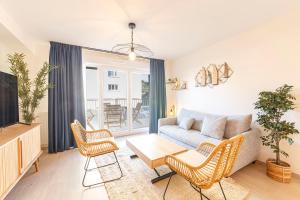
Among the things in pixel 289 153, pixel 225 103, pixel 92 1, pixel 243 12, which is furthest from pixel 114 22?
pixel 289 153

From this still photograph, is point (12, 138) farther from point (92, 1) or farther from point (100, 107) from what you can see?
point (100, 107)

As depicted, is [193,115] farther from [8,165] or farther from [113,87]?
[8,165]

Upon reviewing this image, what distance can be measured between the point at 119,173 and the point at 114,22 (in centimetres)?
242

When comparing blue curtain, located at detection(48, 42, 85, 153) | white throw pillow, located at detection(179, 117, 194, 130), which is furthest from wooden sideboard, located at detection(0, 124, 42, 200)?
white throw pillow, located at detection(179, 117, 194, 130)

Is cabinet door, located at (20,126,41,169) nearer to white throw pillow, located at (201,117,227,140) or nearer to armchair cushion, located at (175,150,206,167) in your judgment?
armchair cushion, located at (175,150,206,167)

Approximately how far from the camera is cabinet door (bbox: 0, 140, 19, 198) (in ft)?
4.87

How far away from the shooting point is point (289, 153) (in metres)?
2.24

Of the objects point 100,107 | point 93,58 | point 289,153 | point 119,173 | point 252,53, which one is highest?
point 93,58

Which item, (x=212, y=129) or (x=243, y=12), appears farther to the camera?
(x=212, y=129)

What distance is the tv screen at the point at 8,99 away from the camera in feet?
6.41

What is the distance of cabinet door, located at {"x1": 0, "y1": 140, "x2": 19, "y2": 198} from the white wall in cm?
356

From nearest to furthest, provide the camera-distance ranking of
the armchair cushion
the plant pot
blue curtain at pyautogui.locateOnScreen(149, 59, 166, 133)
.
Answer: the armchair cushion < the plant pot < blue curtain at pyautogui.locateOnScreen(149, 59, 166, 133)

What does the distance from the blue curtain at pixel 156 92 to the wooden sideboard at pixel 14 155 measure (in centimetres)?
295

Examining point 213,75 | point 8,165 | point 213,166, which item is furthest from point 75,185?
point 213,75
